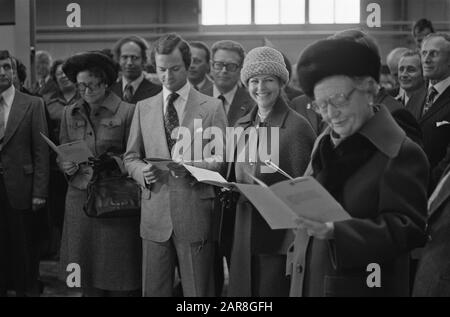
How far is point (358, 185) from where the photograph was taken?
1.95m

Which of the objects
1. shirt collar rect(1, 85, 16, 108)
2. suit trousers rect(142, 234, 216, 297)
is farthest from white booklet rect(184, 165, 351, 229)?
shirt collar rect(1, 85, 16, 108)

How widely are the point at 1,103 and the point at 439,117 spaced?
2.30 meters

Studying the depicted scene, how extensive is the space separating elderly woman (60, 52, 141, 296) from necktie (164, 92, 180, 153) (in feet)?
1.39

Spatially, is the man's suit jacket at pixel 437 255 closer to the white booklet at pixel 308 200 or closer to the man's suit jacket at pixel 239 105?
the white booklet at pixel 308 200

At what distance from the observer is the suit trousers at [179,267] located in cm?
282

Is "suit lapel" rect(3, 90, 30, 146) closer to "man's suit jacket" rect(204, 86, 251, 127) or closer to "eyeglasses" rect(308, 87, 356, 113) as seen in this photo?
"man's suit jacket" rect(204, 86, 251, 127)

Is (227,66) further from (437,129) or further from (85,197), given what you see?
(437,129)

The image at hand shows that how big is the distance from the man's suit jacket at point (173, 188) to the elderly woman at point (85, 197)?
1.05 feet

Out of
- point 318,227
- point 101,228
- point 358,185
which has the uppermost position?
point 358,185

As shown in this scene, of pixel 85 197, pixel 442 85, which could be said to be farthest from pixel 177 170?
pixel 442 85

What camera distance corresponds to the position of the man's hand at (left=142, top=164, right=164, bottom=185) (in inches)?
113

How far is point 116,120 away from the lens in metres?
3.27

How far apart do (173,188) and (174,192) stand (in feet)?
0.06

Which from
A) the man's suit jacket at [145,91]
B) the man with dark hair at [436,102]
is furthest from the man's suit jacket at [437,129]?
the man's suit jacket at [145,91]
